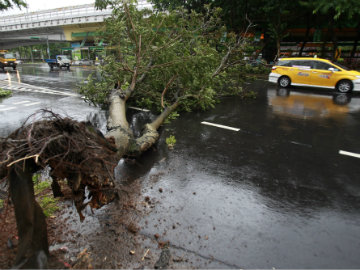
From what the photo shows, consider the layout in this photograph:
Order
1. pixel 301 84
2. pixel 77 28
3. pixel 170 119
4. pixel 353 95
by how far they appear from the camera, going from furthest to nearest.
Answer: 1. pixel 77 28
2. pixel 301 84
3. pixel 353 95
4. pixel 170 119

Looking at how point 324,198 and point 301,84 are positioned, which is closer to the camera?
point 324,198

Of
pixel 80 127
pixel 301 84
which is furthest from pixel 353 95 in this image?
pixel 80 127

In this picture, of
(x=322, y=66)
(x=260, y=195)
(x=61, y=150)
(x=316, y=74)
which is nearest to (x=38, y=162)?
(x=61, y=150)

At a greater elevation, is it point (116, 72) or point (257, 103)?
point (116, 72)

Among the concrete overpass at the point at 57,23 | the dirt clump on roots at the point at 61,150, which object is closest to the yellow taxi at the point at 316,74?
the dirt clump on roots at the point at 61,150

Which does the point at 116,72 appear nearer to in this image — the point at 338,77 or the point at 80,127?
the point at 80,127

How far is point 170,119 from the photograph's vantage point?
804 cm

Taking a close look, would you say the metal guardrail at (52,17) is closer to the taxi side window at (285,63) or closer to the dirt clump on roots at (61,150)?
the taxi side window at (285,63)

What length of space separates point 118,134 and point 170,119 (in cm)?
355

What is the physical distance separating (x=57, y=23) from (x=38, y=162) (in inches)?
1906

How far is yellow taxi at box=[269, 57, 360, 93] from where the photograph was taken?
507 inches

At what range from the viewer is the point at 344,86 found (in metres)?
13.0

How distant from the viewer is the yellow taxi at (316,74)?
42.3 ft

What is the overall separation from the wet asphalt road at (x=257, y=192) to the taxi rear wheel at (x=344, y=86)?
603 cm
